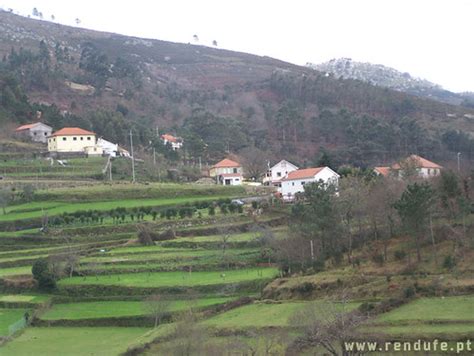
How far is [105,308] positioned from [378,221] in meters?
15.6

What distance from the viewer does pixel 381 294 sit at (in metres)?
26.8

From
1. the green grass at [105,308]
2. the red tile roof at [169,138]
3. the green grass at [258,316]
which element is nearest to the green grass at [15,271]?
the green grass at [105,308]

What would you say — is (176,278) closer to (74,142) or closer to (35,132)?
(74,142)

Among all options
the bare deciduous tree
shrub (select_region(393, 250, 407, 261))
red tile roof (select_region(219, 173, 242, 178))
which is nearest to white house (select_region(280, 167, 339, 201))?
red tile roof (select_region(219, 173, 242, 178))

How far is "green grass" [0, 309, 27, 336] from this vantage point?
3135 cm

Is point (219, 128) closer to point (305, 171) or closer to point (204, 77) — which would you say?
point (305, 171)

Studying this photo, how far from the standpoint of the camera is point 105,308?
33969mm

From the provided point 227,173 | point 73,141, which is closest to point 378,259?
point 227,173

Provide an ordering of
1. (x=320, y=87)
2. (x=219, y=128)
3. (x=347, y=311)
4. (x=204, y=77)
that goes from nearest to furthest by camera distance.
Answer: (x=347, y=311), (x=219, y=128), (x=320, y=87), (x=204, y=77)

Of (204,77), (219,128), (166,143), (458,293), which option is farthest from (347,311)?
(204,77)

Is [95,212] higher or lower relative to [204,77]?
lower

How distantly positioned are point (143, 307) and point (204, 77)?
127 metres

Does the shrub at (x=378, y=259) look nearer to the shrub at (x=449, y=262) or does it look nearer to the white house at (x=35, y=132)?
the shrub at (x=449, y=262)

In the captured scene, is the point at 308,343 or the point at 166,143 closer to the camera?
the point at 308,343
